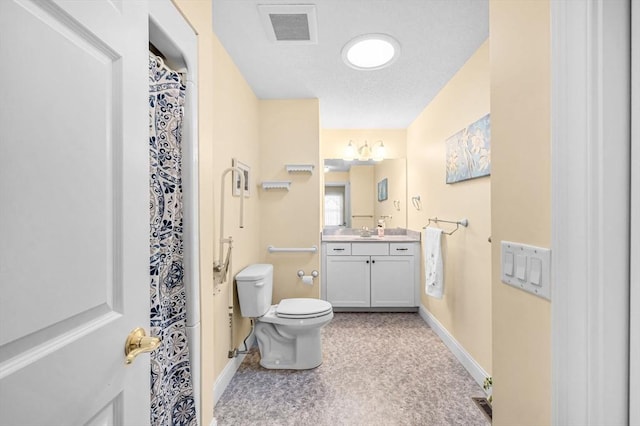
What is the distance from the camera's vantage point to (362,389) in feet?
6.51

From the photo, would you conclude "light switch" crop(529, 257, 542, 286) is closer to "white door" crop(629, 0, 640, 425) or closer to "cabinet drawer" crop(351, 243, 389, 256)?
"white door" crop(629, 0, 640, 425)

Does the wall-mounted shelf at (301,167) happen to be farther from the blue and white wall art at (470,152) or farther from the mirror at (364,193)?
the blue and white wall art at (470,152)

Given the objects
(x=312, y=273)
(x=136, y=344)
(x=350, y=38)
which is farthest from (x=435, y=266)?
(x=136, y=344)

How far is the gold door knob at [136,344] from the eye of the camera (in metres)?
0.65

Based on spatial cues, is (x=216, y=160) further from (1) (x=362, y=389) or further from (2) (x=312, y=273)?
(1) (x=362, y=389)

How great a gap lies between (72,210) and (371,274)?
3190 mm

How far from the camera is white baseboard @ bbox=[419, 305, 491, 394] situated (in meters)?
2.04

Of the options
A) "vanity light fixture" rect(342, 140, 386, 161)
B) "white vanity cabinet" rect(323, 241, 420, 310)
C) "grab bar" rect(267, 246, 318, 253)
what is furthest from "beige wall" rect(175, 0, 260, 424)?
"vanity light fixture" rect(342, 140, 386, 161)

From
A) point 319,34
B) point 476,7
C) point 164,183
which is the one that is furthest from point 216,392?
point 476,7

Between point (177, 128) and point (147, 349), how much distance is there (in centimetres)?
82

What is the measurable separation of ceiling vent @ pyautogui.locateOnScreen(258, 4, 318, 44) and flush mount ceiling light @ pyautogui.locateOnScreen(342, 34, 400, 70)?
Result: 0.92ft

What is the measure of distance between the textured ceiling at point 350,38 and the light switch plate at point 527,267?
1474 millimetres

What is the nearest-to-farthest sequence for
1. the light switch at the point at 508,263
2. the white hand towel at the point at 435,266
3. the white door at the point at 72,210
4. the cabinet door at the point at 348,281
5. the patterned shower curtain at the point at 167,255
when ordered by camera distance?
the white door at the point at 72,210 → the light switch at the point at 508,263 → the patterned shower curtain at the point at 167,255 → the white hand towel at the point at 435,266 → the cabinet door at the point at 348,281

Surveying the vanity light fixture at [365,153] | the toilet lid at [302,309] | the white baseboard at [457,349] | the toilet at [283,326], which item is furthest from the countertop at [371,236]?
the toilet at [283,326]
